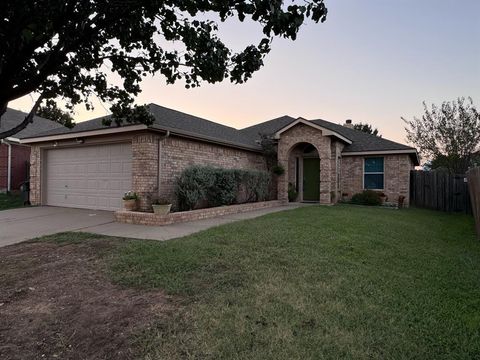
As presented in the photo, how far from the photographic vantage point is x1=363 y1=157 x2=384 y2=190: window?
1647 cm

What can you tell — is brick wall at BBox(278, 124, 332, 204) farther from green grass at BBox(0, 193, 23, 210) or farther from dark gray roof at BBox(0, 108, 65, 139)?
dark gray roof at BBox(0, 108, 65, 139)

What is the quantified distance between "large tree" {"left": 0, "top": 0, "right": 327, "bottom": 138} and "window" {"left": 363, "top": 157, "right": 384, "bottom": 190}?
13.7m

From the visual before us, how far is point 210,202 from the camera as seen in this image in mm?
12086

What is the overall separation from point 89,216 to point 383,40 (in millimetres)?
11833

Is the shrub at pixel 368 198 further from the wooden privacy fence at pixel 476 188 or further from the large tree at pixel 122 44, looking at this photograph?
the large tree at pixel 122 44

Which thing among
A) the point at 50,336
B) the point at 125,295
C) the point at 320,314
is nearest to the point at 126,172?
the point at 125,295

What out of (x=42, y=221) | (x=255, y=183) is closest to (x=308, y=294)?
(x=42, y=221)

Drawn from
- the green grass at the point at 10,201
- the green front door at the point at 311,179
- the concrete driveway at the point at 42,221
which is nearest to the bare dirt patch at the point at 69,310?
the concrete driveway at the point at 42,221

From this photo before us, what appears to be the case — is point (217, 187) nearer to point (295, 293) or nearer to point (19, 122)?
point (295, 293)

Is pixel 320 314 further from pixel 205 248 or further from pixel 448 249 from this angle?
pixel 448 249

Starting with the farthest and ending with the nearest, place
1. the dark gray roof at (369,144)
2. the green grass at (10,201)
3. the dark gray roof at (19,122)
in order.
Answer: the dark gray roof at (19,122) < the dark gray roof at (369,144) < the green grass at (10,201)

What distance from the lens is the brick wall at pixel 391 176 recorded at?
15.9m

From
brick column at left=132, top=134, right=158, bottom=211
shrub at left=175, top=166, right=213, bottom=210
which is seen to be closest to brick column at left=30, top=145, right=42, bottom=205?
brick column at left=132, top=134, right=158, bottom=211

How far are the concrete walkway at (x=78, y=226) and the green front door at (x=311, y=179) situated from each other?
875 centimetres
